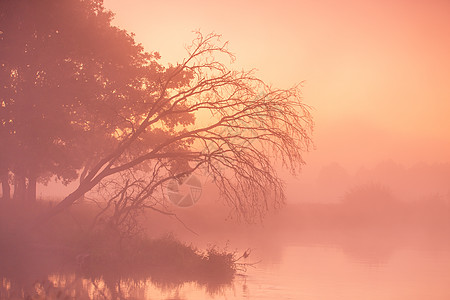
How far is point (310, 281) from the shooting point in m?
24.5

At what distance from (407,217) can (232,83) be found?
4883cm

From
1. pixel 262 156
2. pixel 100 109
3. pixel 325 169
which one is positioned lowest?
pixel 262 156

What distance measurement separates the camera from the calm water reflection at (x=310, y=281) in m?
19.5

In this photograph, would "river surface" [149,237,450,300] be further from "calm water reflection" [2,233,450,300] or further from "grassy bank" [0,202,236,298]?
"grassy bank" [0,202,236,298]

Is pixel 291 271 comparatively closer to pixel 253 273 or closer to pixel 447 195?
pixel 253 273

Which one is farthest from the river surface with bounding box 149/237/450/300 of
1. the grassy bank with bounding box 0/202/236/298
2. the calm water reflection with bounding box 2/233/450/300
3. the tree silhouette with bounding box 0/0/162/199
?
the tree silhouette with bounding box 0/0/162/199

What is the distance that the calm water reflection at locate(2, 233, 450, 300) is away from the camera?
1948cm

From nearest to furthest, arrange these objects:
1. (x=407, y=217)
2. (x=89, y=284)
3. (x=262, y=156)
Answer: (x=89, y=284) → (x=262, y=156) → (x=407, y=217)

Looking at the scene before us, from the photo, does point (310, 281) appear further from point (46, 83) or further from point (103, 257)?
point (46, 83)

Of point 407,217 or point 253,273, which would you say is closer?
point 253,273

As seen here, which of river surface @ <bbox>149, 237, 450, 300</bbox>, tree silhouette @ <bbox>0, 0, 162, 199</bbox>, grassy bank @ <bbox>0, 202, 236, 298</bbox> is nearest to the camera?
river surface @ <bbox>149, 237, 450, 300</bbox>

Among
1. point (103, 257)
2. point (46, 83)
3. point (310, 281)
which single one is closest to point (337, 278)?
point (310, 281)

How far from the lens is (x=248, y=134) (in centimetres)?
2459

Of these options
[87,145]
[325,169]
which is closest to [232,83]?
[87,145]
